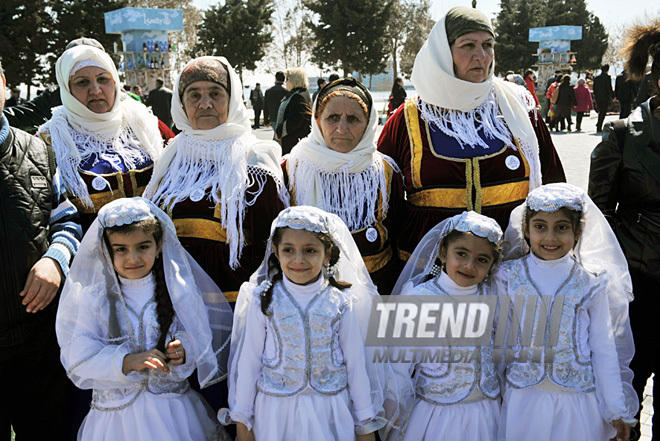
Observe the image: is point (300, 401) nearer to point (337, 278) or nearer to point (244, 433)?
point (244, 433)

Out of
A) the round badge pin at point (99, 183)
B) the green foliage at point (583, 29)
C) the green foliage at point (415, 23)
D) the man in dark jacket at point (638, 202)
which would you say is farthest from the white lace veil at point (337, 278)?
the green foliage at point (583, 29)

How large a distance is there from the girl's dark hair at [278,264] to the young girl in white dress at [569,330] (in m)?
0.78

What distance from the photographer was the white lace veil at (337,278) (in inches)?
92.8

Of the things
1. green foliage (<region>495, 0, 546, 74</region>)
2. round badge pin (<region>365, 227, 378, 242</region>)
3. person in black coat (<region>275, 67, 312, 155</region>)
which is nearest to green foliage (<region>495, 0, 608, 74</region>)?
green foliage (<region>495, 0, 546, 74</region>)

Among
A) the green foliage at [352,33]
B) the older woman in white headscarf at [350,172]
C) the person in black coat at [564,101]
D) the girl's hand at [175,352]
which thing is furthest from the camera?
the green foliage at [352,33]

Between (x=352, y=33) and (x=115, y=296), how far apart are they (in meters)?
34.3

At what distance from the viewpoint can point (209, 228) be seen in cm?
274

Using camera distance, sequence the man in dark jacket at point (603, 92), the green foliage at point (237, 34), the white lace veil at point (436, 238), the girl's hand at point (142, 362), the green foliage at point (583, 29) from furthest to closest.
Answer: the green foliage at point (583, 29), the green foliage at point (237, 34), the man in dark jacket at point (603, 92), the white lace veil at point (436, 238), the girl's hand at point (142, 362)

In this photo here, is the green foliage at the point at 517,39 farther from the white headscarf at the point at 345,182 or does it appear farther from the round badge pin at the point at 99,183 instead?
the round badge pin at the point at 99,183

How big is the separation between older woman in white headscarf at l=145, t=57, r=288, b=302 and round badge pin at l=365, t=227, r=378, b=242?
0.47m

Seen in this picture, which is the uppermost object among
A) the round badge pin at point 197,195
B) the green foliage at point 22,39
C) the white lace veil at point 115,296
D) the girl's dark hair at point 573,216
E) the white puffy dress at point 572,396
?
the green foliage at point 22,39

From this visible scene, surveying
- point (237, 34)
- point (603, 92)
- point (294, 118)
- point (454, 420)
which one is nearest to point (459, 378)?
point (454, 420)

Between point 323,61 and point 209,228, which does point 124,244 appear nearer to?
point 209,228

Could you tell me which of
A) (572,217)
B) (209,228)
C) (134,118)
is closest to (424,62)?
(572,217)
